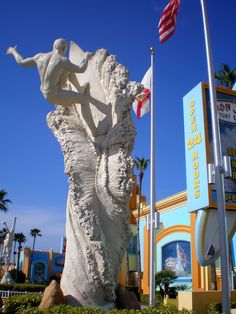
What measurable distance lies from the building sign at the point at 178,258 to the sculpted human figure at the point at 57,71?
16.5 m

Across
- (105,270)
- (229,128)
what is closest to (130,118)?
(105,270)

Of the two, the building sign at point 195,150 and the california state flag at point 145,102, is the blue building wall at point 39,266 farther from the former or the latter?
the california state flag at point 145,102

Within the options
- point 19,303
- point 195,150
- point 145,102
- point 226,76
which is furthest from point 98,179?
point 226,76

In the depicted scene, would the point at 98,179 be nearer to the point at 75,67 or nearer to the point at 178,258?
the point at 75,67

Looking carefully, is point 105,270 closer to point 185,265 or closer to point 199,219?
point 199,219

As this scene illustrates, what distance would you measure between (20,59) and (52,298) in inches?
194

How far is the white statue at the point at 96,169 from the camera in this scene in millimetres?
6973

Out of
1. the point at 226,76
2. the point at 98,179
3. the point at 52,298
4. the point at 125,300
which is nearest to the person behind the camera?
the point at 52,298

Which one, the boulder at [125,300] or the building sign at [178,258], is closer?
the boulder at [125,300]

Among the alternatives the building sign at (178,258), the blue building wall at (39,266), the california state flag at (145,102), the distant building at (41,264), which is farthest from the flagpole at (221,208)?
the blue building wall at (39,266)

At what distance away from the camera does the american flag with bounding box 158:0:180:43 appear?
11.2m

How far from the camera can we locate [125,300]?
7.10 metres

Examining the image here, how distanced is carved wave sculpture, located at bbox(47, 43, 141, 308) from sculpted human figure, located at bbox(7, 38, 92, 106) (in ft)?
1.31

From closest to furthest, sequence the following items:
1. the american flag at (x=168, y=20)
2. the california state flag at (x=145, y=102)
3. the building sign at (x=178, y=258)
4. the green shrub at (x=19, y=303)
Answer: the green shrub at (x=19, y=303), the american flag at (x=168, y=20), the california state flag at (x=145, y=102), the building sign at (x=178, y=258)
